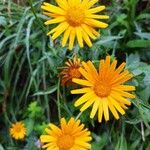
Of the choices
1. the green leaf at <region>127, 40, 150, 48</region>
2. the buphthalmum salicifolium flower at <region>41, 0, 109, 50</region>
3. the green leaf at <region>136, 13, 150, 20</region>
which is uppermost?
the buphthalmum salicifolium flower at <region>41, 0, 109, 50</region>

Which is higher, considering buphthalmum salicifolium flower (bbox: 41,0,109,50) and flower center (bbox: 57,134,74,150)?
buphthalmum salicifolium flower (bbox: 41,0,109,50)

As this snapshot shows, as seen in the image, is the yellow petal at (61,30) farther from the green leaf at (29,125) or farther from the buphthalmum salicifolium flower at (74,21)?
the green leaf at (29,125)

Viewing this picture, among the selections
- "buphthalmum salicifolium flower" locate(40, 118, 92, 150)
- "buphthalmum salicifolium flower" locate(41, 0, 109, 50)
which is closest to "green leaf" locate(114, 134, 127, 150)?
"buphthalmum salicifolium flower" locate(40, 118, 92, 150)

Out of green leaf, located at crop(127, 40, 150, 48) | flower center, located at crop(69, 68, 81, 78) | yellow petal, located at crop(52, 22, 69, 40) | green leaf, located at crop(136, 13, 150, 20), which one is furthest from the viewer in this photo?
green leaf, located at crop(136, 13, 150, 20)

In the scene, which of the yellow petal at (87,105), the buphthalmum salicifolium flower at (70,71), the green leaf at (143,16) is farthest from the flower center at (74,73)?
the green leaf at (143,16)

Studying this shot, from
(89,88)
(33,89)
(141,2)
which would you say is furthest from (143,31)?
(89,88)

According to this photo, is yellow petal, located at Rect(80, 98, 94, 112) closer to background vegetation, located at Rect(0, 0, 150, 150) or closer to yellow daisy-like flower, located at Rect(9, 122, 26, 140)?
background vegetation, located at Rect(0, 0, 150, 150)
